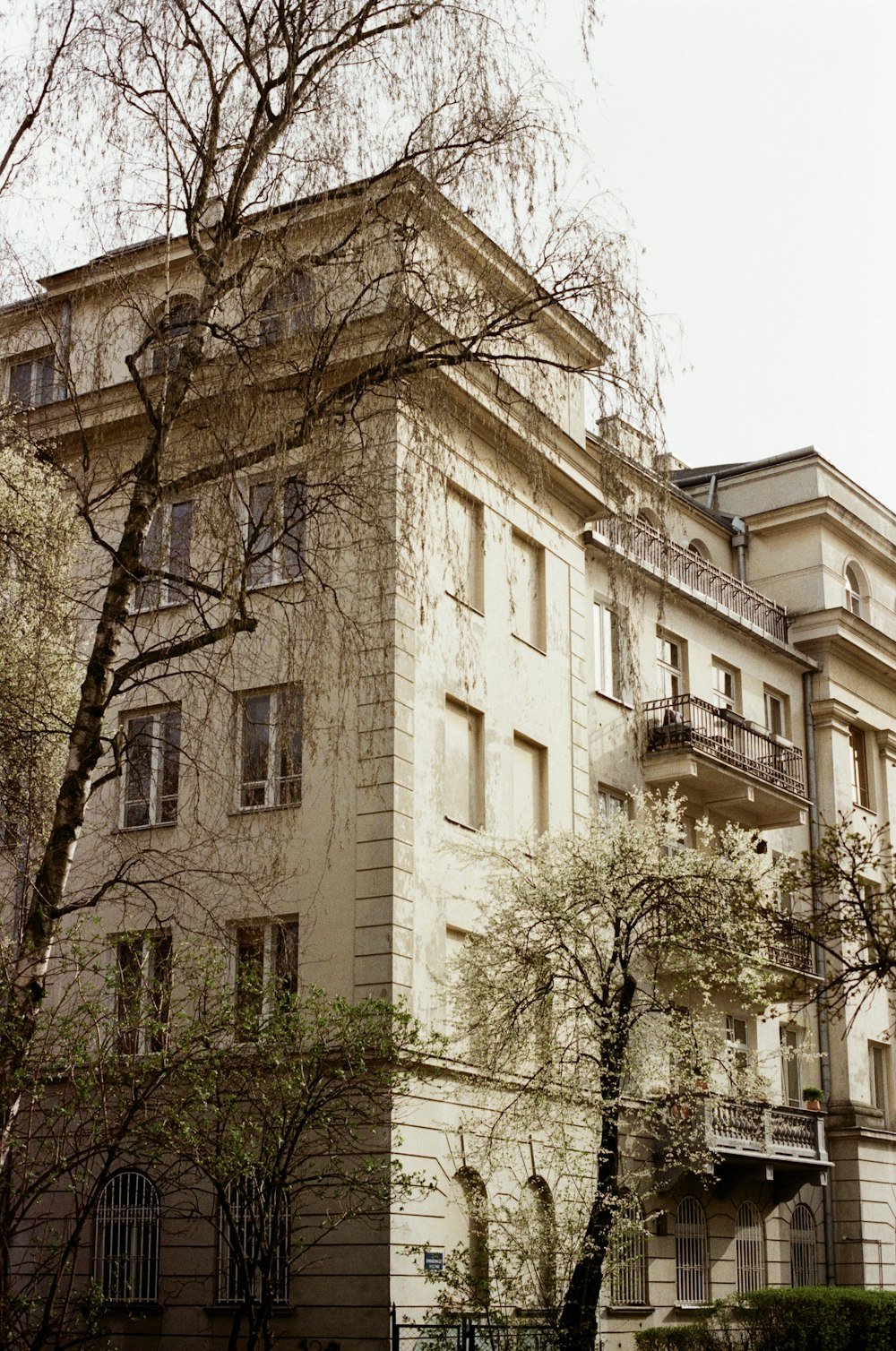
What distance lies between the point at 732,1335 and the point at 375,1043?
48.9ft

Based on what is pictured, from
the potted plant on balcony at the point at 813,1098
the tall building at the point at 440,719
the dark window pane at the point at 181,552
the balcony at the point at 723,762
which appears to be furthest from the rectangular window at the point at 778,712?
the dark window pane at the point at 181,552

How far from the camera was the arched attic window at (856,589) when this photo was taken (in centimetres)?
4100

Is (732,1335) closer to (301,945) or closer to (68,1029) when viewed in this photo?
(301,945)

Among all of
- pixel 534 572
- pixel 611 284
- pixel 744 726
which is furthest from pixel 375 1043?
pixel 744 726

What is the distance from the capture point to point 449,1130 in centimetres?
2291

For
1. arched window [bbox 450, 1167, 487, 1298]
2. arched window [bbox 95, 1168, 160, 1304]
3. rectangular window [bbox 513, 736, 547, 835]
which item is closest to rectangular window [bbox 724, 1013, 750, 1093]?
arched window [bbox 450, 1167, 487, 1298]

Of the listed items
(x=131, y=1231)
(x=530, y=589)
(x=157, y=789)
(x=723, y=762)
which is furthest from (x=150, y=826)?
(x=723, y=762)

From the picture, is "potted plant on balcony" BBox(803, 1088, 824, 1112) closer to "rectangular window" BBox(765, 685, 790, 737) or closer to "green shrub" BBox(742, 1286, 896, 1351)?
"green shrub" BBox(742, 1286, 896, 1351)

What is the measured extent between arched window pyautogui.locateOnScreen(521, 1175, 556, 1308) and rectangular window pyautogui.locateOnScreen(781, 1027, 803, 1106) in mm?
14931

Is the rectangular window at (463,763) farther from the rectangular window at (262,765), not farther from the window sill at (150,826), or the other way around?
the window sill at (150,826)

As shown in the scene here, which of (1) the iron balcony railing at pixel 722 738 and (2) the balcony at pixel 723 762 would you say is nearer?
(2) the balcony at pixel 723 762

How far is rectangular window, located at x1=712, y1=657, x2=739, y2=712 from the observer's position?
114 ft

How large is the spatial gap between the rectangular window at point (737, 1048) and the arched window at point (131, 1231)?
27.1 feet

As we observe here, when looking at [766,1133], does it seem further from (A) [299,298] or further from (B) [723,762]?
(A) [299,298]
